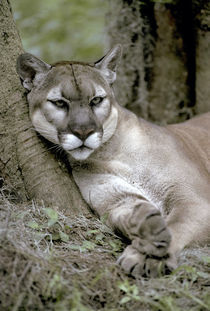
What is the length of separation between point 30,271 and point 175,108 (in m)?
3.67

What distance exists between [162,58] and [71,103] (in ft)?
7.96

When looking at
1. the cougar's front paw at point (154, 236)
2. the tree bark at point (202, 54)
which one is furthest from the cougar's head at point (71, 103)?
the tree bark at point (202, 54)

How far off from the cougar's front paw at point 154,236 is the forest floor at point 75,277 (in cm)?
16

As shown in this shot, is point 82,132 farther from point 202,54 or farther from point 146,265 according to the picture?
point 202,54

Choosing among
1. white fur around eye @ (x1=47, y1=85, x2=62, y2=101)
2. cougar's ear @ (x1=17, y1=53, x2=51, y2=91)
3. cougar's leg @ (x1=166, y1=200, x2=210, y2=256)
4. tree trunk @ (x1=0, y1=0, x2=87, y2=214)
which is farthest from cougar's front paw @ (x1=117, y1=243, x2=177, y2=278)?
cougar's ear @ (x1=17, y1=53, x2=51, y2=91)

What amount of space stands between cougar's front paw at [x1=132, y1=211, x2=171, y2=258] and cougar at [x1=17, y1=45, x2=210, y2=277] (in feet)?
0.95

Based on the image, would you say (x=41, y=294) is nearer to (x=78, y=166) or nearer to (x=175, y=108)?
(x=78, y=166)

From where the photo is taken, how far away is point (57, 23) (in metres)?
7.14

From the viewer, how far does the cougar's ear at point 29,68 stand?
3.43 metres

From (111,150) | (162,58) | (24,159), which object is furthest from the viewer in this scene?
(162,58)

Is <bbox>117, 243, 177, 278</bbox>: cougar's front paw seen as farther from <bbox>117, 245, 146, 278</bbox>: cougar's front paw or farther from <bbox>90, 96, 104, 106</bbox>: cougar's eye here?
<bbox>90, 96, 104, 106</bbox>: cougar's eye

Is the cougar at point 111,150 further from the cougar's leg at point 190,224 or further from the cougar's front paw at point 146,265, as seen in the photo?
the cougar's front paw at point 146,265

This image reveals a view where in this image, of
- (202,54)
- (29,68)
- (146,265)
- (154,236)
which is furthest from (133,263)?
(202,54)

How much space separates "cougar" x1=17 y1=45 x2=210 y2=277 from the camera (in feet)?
10.6
